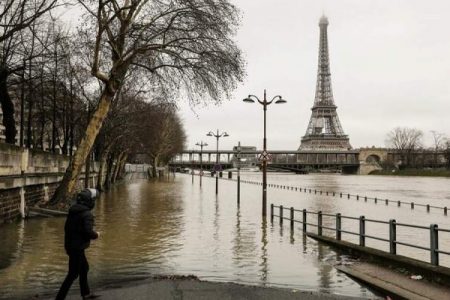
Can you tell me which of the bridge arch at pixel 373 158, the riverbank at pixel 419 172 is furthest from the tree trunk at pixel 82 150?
the bridge arch at pixel 373 158

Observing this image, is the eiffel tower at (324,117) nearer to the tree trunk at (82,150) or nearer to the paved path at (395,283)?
the tree trunk at (82,150)

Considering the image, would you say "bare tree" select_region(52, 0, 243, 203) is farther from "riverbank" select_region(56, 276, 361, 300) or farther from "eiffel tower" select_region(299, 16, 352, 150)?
"eiffel tower" select_region(299, 16, 352, 150)

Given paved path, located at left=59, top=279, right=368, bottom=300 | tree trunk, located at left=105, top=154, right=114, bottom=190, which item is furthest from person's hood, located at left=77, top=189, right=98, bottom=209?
tree trunk, located at left=105, top=154, right=114, bottom=190

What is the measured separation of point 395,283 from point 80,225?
5.80m

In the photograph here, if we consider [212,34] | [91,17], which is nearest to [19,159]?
[91,17]

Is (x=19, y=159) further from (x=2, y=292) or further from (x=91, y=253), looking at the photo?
(x=2, y=292)

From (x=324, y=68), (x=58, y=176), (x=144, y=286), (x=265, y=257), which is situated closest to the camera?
(x=144, y=286)

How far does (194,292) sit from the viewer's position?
916 cm

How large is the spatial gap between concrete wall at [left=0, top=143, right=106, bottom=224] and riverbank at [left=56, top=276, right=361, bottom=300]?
11.4 meters

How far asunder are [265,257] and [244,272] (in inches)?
91.8

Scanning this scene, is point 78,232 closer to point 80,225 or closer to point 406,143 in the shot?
point 80,225

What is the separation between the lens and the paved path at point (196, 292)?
8875mm

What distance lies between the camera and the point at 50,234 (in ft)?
62.6

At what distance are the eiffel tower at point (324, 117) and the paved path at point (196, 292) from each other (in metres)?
178
